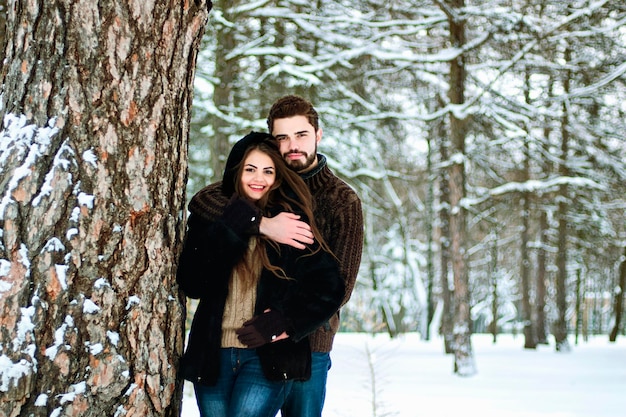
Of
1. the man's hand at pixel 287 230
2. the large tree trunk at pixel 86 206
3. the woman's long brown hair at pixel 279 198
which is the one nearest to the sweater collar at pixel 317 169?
the woman's long brown hair at pixel 279 198

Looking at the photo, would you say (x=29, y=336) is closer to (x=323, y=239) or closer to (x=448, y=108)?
(x=323, y=239)

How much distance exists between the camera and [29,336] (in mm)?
2100

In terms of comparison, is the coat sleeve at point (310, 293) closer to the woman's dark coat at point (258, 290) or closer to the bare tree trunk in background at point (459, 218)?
the woman's dark coat at point (258, 290)

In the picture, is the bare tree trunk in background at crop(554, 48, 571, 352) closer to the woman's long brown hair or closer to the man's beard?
the man's beard

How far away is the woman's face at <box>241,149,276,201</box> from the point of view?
2.60m

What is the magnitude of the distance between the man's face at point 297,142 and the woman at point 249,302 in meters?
0.17

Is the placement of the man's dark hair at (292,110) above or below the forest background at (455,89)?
below

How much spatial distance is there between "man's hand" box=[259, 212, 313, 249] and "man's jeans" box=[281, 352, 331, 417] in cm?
51

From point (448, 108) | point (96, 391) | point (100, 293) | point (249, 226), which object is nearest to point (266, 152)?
point (249, 226)

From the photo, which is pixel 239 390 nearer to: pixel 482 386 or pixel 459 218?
pixel 482 386

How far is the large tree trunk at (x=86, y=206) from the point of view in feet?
6.95

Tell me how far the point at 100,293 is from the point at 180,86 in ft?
2.60

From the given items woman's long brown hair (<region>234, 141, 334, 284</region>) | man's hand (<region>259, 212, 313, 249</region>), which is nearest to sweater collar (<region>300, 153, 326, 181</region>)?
woman's long brown hair (<region>234, 141, 334, 284</region>)

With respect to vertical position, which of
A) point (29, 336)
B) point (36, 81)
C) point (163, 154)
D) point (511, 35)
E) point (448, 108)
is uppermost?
point (511, 35)
